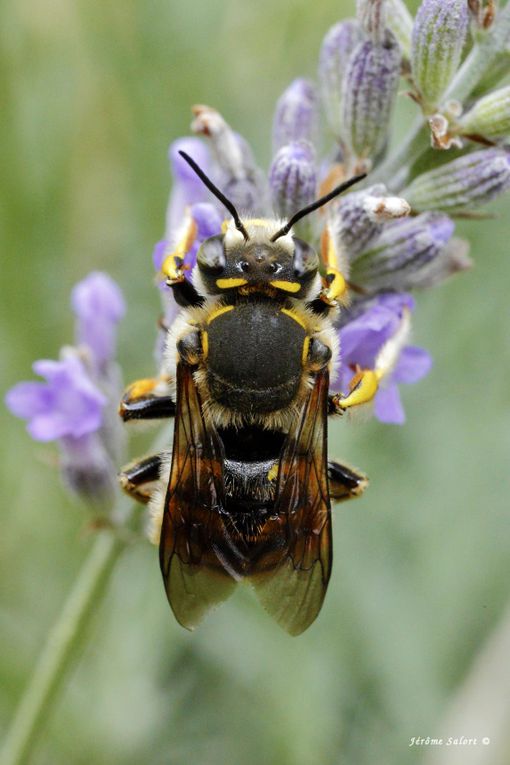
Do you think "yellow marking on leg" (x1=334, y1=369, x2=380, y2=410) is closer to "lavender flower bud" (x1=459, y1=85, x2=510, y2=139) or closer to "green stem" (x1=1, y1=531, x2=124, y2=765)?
"lavender flower bud" (x1=459, y1=85, x2=510, y2=139)

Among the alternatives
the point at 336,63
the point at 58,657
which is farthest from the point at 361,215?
the point at 58,657

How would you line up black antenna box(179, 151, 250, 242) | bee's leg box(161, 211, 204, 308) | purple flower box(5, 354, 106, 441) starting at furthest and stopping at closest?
purple flower box(5, 354, 106, 441), bee's leg box(161, 211, 204, 308), black antenna box(179, 151, 250, 242)

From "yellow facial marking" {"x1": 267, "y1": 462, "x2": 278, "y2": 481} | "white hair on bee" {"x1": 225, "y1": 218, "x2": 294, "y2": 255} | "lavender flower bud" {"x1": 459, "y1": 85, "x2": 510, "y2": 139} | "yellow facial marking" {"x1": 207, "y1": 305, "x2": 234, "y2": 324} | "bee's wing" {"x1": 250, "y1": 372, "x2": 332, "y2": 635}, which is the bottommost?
"bee's wing" {"x1": 250, "y1": 372, "x2": 332, "y2": 635}

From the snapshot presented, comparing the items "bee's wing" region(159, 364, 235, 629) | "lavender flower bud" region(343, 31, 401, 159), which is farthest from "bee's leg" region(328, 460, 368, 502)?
"lavender flower bud" region(343, 31, 401, 159)

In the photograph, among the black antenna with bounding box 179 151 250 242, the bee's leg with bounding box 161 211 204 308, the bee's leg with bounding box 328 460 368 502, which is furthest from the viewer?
the bee's leg with bounding box 328 460 368 502

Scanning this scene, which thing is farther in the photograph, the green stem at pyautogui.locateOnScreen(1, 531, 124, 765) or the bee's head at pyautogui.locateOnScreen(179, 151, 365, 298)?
the green stem at pyautogui.locateOnScreen(1, 531, 124, 765)

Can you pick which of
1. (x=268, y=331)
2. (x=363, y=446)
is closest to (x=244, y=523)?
(x=268, y=331)
